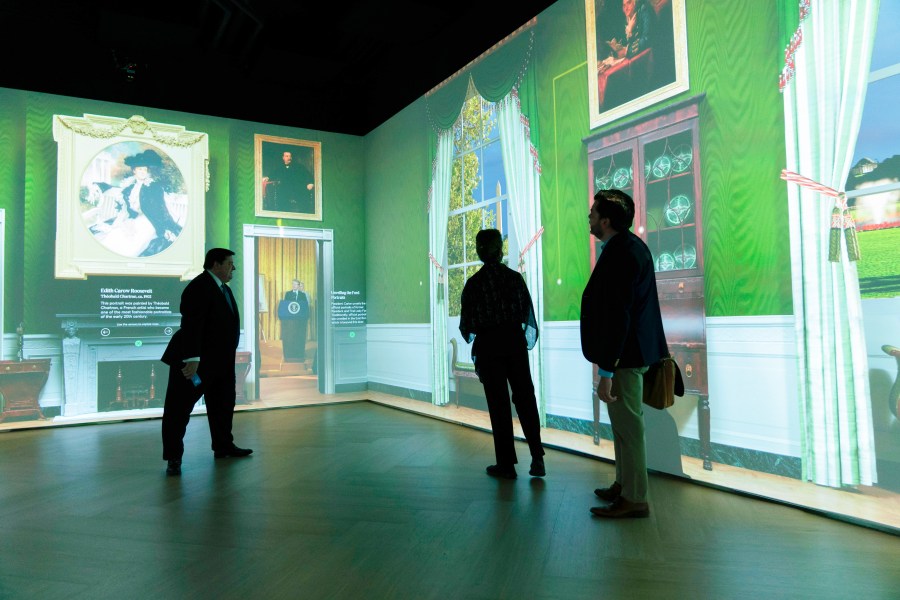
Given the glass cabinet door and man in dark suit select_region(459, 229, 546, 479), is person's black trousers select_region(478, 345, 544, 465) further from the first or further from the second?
the glass cabinet door

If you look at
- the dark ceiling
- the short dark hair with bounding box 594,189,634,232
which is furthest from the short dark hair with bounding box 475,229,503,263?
the dark ceiling

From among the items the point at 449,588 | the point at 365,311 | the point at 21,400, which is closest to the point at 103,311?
the point at 21,400

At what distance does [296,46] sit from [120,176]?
7.37 feet

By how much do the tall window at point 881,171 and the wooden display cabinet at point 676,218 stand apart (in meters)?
0.83

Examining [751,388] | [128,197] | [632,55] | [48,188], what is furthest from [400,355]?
[751,388]

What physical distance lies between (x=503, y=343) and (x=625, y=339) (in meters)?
0.88

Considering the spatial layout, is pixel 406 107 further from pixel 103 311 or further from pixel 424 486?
pixel 424 486

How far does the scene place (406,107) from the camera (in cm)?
658

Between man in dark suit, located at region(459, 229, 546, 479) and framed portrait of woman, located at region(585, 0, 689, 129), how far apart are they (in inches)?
53.0

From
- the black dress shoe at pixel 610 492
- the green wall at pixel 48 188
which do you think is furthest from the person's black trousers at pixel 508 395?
the green wall at pixel 48 188

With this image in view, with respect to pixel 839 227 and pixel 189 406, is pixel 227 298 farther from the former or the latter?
pixel 839 227

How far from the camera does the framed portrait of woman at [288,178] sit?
6.82 meters

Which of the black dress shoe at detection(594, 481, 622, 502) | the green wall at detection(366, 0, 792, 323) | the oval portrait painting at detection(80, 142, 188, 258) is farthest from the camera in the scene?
the oval portrait painting at detection(80, 142, 188, 258)

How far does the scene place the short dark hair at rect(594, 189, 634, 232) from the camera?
2.58 m
